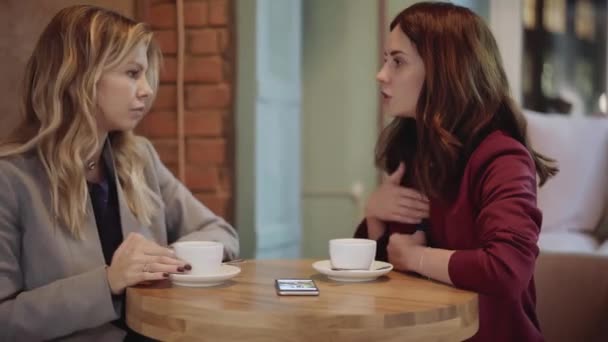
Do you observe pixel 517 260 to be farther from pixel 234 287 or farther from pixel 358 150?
pixel 358 150

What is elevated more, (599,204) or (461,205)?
(461,205)

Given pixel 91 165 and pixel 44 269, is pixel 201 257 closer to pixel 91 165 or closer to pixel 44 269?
pixel 44 269

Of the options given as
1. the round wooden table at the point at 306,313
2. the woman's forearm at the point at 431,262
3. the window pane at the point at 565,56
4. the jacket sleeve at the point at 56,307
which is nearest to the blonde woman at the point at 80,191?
the jacket sleeve at the point at 56,307

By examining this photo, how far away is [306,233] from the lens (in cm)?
384

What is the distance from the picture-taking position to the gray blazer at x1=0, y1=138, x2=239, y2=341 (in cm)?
140

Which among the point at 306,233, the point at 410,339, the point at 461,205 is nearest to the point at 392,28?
the point at 461,205

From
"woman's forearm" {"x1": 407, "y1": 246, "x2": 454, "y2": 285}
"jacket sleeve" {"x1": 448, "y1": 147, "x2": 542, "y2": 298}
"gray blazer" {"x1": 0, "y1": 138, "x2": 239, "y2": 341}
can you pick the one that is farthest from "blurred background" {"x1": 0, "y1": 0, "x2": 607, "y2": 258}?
"jacket sleeve" {"x1": 448, "y1": 147, "x2": 542, "y2": 298}

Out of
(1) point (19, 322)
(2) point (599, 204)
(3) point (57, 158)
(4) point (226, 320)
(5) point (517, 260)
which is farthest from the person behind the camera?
(2) point (599, 204)

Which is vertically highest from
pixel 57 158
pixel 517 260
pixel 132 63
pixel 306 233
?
pixel 132 63

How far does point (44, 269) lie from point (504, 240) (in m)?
0.88

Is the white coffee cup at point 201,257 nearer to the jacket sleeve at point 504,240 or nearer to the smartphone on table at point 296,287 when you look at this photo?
the smartphone on table at point 296,287

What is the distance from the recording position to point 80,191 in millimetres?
1551

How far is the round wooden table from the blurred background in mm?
1029

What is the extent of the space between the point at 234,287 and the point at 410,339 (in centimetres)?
35
